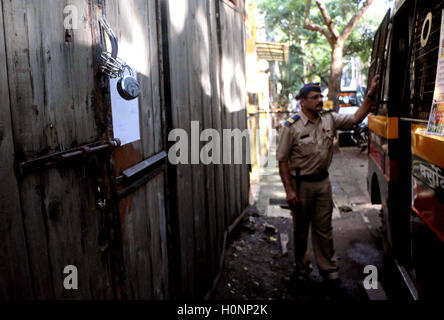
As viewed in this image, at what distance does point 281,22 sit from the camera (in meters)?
22.8

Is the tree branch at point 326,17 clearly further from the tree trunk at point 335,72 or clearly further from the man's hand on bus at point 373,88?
the man's hand on bus at point 373,88

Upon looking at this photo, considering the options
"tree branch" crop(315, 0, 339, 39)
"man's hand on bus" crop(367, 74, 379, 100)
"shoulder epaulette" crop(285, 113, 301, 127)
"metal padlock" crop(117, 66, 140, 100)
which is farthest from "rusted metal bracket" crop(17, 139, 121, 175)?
"tree branch" crop(315, 0, 339, 39)

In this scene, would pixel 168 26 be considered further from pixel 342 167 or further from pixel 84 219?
pixel 342 167

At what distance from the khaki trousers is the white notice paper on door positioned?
2.34 m

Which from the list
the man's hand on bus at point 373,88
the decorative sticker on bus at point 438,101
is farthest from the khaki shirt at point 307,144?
the decorative sticker on bus at point 438,101

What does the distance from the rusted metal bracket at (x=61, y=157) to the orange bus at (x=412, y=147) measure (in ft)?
4.92

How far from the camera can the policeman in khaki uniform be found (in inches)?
160

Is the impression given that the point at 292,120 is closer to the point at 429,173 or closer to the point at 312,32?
the point at 429,173

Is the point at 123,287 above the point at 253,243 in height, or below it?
above

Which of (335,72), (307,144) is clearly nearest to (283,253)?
(307,144)

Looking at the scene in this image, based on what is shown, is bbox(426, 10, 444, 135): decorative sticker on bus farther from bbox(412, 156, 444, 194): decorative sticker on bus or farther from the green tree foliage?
the green tree foliage

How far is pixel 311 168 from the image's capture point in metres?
4.10
